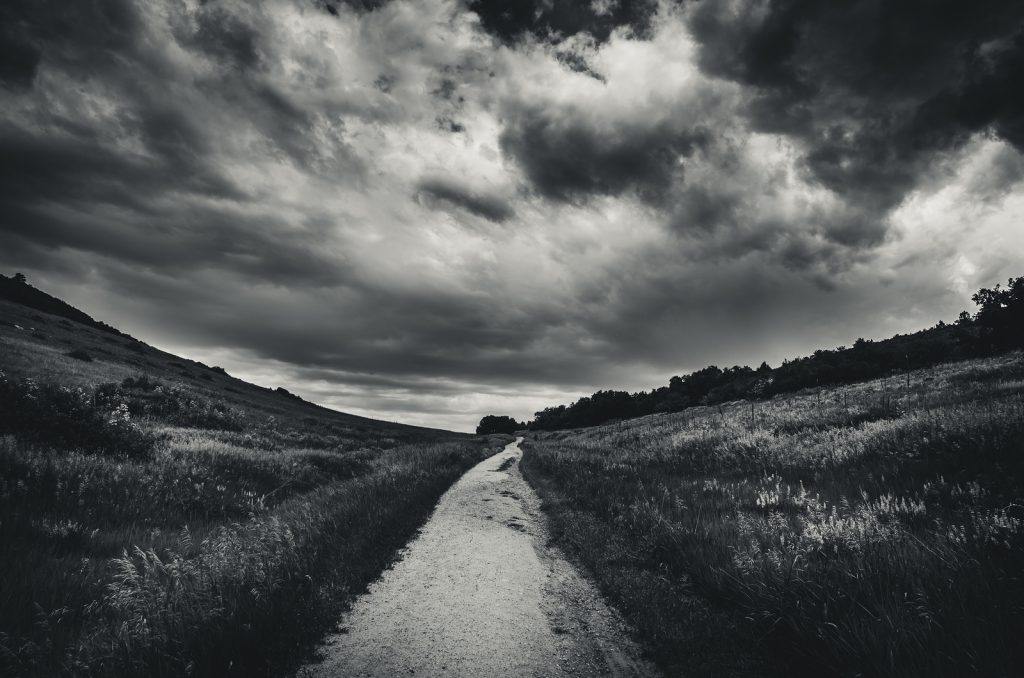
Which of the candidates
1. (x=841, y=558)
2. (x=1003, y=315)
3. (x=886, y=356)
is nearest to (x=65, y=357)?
(x=841, y=558)

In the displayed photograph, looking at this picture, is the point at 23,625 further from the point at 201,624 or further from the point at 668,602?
the point at 668,602

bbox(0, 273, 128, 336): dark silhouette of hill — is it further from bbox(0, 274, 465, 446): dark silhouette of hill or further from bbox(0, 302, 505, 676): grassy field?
bbox(0, 302, 505, 676): grassy field

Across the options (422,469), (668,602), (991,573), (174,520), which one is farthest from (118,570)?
(422,469)

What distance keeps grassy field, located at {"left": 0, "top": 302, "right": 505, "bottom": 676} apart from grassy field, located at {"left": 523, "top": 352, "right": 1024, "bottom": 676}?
3.70 metres

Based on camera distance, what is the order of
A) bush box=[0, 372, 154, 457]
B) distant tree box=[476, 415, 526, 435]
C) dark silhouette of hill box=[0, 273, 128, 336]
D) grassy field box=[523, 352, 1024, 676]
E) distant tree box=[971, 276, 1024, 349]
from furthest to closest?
distant tree box=[476, 415, 526, 435], dark silhouette of hill box=[0, 273, 128, 336], distant tree box=[971, 276, 1024, 349], bush box=[0, 372, 154, 457], grassy field box=[523, 352, 1024, 676]

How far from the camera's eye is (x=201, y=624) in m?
3.87

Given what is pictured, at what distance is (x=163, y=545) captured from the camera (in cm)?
673

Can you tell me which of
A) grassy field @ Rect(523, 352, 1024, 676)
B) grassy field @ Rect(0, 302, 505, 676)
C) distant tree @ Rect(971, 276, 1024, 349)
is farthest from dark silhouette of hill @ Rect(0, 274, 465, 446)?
distant tree @ Rect(971, 276, 1024, 349)

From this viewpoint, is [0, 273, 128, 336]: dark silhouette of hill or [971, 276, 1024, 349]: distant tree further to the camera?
[0, 273, 128, 336]: dark silhouette of hill

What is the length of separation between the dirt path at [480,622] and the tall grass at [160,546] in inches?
18.5

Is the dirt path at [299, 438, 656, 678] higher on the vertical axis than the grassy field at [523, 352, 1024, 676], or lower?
lower

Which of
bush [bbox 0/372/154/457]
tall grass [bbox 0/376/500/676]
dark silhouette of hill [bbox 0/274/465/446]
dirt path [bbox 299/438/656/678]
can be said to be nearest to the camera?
tall grass [bbox 0/376/500/676]

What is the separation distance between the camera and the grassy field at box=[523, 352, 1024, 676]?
11.0 ft

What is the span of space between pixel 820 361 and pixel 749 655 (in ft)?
217
